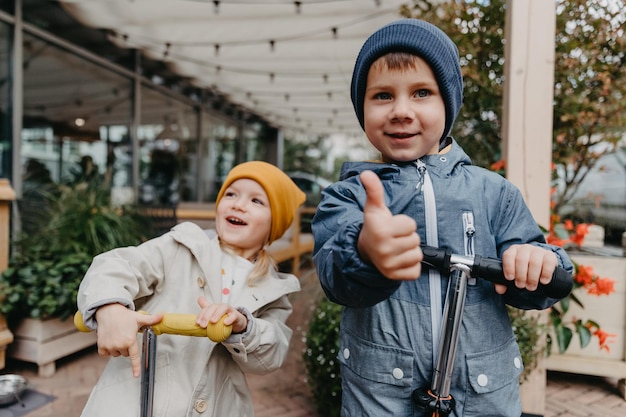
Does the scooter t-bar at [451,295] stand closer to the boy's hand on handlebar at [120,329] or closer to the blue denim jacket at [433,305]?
the blue denim jacket at [433,305]

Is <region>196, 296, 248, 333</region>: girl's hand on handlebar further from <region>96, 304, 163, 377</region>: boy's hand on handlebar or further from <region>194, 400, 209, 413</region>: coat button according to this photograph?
<region>194, 400, 209, 413</region>: coat button

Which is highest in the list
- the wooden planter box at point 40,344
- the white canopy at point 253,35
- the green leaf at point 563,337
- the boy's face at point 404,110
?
the white canopy at point 253,35

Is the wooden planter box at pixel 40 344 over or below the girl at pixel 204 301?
below

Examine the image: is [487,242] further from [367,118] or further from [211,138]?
[211,138]

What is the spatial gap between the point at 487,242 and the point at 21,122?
19.9 feet

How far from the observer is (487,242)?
3.90 feet

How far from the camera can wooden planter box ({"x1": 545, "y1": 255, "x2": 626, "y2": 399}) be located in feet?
9.71

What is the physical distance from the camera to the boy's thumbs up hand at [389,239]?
75cm

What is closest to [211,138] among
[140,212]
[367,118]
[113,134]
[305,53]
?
[113,134]

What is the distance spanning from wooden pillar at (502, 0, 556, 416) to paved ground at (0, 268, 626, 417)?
0.85 metres

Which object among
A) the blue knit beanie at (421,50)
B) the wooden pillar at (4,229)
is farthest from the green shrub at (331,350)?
the wooden pillar at (4,229)

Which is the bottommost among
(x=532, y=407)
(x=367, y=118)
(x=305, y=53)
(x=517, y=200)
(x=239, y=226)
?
(x=532, y=407)

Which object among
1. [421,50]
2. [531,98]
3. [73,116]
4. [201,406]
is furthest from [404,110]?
[73,116]

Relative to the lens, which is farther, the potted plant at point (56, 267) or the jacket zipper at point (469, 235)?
the potted plant at point (56, 267)
